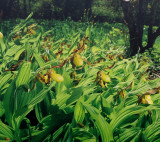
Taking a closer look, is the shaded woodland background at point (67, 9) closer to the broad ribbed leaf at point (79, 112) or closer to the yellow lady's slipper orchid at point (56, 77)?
the yellow lady's slipper orchid at point (56, 77)

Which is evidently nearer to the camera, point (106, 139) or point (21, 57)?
point (106, 139)

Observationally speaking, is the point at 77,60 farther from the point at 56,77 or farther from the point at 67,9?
the point at 67,9

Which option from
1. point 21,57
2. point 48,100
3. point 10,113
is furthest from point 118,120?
point 21,57

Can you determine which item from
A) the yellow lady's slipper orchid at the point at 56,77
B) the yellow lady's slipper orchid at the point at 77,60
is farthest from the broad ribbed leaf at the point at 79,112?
the yellow lady's slipper orchid at the point at 77,60

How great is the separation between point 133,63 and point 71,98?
119cm

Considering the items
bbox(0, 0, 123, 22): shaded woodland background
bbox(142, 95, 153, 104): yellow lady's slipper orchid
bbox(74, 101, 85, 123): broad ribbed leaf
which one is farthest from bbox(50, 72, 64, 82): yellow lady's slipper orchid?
bbox(0, 0, 123, 22): shaded woodland background

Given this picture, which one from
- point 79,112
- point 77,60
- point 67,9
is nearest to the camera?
point 79,112

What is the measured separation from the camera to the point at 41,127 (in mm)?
966

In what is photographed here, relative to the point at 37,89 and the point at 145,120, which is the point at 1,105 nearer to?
the point at 37,89

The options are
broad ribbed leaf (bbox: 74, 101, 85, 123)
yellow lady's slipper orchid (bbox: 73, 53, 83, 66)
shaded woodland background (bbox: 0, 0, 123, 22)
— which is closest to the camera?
broad ribbed leaf (bbox: 74, 101, 85, 123)

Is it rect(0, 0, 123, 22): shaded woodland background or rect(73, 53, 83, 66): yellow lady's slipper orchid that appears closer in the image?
rect(73, 53, 83, 66): yellow lady's slipper orchid

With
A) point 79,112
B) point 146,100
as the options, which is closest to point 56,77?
point 79,112

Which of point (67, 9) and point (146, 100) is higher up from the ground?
point (67, 9)

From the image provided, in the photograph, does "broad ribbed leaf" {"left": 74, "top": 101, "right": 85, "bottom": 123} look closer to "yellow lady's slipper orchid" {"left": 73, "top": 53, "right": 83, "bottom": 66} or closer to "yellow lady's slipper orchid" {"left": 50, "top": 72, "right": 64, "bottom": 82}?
"yellow lady's slipper orchid" {"left": 50, "top": 72, "right": 64, "bottom": 82}
